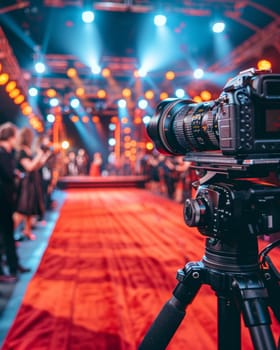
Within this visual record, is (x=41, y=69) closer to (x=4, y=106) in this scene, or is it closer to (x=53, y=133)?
(x=4, y=106)

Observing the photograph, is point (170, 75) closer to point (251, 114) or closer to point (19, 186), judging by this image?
point (19, 186)

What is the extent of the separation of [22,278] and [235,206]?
2.39 m

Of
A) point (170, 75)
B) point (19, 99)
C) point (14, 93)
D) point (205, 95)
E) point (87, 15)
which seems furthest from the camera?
point (170, 75)

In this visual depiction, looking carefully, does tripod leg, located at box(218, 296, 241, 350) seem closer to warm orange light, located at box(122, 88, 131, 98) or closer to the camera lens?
the camera lens

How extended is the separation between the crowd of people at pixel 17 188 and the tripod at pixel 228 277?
1.97m

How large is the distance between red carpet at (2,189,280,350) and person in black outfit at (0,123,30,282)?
23cm

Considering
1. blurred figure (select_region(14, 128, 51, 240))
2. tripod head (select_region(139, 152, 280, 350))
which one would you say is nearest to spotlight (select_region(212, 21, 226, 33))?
blurred figure (select_region(14, 128, 51, 240))

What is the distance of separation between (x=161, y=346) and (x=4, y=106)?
895 centimetres

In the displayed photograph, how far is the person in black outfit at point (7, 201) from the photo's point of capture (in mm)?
2731

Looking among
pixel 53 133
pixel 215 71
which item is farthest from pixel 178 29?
pixel 53 133

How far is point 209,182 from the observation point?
1103 millimetres

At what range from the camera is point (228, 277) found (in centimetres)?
101

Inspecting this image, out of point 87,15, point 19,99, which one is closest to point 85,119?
point 19,99

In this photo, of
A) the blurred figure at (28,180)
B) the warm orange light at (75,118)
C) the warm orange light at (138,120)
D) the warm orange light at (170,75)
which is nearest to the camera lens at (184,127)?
the blurred figure at (28,180)
